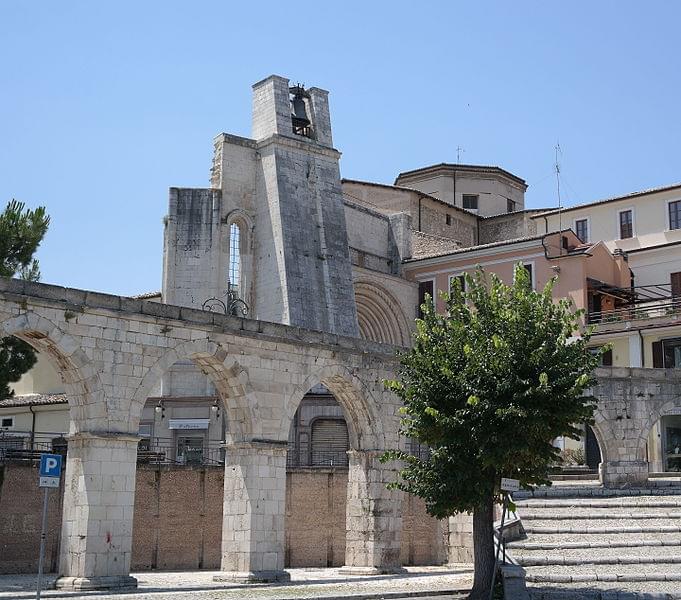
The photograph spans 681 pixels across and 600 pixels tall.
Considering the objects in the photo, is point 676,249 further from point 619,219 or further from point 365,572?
point 365,572

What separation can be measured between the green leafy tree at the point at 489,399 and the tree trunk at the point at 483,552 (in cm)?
2

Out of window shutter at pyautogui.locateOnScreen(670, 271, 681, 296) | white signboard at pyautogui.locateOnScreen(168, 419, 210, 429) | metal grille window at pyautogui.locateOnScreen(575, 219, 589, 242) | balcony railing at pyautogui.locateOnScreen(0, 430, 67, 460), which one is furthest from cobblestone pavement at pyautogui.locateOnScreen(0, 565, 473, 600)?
metal grille window at pyautogui.locateOnScreen(575, 219, 589, 242)

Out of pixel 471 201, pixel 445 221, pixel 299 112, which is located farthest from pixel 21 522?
pixel 471 201

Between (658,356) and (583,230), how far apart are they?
9682 millimetres

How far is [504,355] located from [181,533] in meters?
12.3

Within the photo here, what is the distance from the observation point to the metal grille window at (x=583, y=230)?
46.1 m

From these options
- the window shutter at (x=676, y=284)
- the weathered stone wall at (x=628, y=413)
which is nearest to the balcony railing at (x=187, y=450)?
the weathered stone wall at (x=628, y=413)

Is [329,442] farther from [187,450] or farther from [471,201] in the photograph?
[471,201]

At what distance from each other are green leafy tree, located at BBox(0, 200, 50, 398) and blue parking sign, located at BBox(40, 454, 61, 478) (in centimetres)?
1039

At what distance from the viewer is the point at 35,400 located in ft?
123

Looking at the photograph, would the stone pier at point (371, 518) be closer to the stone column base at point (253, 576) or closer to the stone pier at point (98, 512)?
the stone column base at point (253, 576)

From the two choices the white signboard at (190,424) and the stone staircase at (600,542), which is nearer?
the stone staircase at (600,542)

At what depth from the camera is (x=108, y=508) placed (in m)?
20.1

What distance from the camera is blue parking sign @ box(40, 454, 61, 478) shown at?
14977mm
